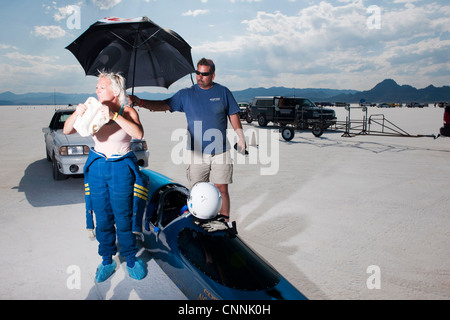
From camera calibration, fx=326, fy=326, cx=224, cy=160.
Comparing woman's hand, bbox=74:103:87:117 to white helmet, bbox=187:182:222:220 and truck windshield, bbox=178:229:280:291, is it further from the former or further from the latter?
truck windshield, bbox=178:229:280:291

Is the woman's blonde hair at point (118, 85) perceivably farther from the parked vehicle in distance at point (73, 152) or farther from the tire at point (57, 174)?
the tire at point (57, 174)

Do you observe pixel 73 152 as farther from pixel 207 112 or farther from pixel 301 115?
pixel 301 115

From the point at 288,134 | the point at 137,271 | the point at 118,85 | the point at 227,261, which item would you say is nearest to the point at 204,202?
the point at 227,261

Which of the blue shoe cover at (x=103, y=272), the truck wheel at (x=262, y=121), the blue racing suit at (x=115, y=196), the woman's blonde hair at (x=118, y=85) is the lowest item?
the blue shoe cover at (x=103, y=272)

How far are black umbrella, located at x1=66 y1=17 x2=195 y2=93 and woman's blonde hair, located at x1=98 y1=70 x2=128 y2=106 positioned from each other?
0.64 m

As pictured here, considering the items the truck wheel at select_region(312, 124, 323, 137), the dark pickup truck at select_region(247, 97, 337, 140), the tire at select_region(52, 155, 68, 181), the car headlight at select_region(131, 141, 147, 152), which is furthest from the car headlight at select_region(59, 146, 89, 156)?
the truck wheel at select_region(312, 124, 323, 137)

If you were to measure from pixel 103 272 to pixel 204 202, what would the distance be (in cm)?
152

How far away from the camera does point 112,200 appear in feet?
10.5

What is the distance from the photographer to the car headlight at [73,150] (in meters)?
6.36

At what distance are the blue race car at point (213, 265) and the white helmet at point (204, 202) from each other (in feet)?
0.33

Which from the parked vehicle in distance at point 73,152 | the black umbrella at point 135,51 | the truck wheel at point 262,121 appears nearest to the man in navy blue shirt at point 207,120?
the black umbrella at point 135,51

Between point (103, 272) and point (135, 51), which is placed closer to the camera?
point (103, 272)
